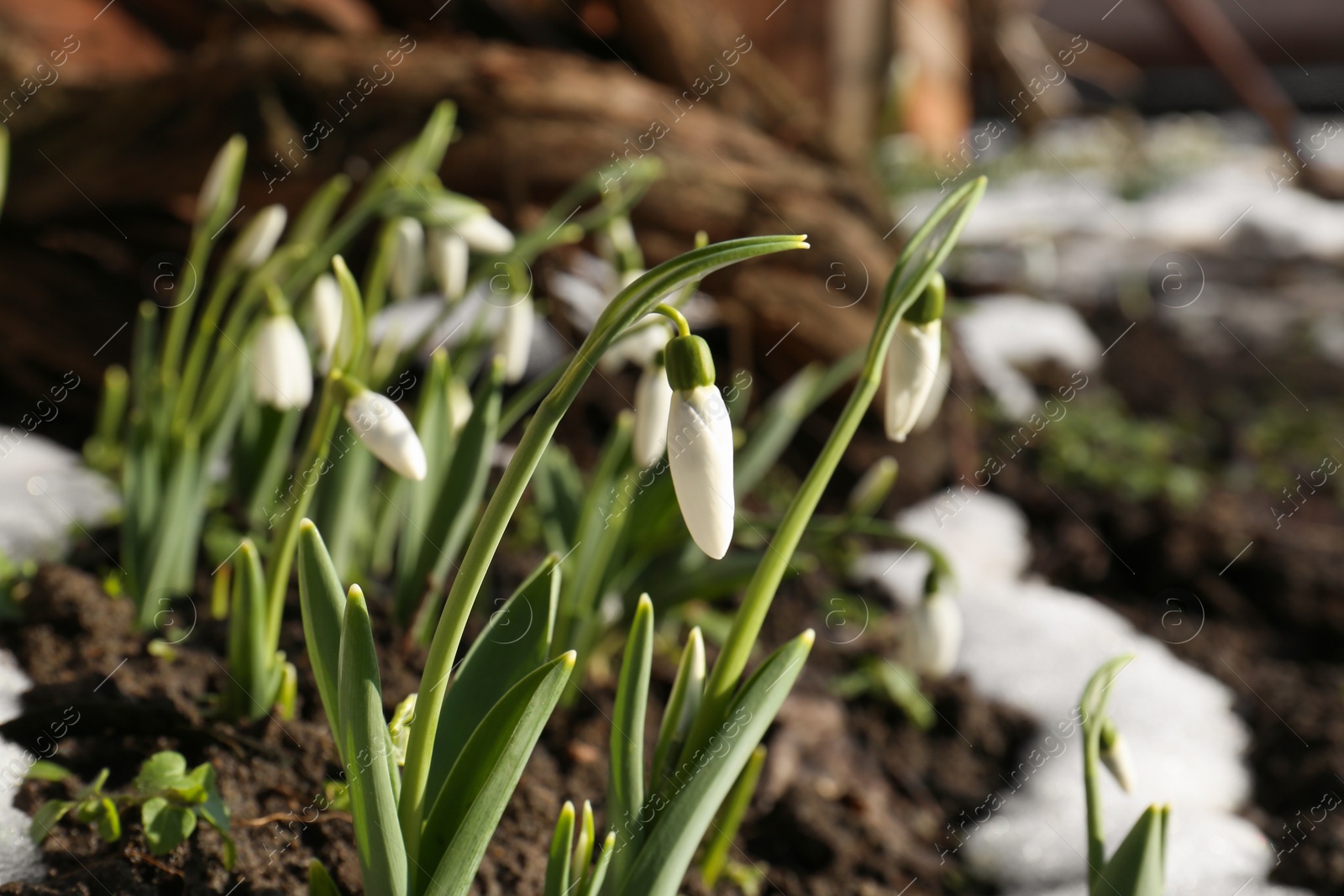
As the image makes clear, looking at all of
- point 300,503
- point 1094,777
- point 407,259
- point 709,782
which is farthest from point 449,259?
point 1094,777

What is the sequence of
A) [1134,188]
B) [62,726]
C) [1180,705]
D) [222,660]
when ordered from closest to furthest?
[62,726]
[222,660]
[1180,705]
[1134,188]

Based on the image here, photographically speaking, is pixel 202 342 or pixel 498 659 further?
pixel 202 342

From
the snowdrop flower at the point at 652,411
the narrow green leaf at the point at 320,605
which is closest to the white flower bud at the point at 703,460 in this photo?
the narrow green leaf at the point at 320,605

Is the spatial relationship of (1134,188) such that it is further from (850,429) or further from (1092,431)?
(850,429)

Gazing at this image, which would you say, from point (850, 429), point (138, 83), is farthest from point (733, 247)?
point (138, 83)

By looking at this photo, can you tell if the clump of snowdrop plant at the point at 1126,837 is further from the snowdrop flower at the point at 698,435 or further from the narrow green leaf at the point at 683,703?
the snowdrop flower at the point at 698,435

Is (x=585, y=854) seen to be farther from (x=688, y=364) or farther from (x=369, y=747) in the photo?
(x=688, y=364)

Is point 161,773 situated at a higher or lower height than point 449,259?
lower
